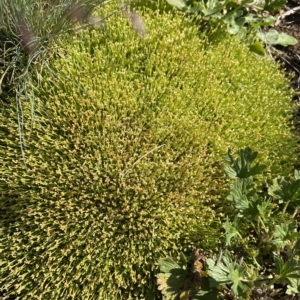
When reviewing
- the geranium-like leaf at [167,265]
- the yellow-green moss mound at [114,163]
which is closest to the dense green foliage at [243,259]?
the geranium-like leaf at [167,265]

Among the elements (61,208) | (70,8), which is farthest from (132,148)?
(70,8)

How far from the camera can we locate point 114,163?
98.4 inches

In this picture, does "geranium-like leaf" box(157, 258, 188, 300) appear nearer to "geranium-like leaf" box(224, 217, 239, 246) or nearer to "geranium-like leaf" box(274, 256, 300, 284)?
"geranium-like leaf" box(224, 217, 239, 246)

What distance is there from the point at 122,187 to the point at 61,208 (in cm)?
31

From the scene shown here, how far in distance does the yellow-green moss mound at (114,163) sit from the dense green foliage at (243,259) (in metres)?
0.13

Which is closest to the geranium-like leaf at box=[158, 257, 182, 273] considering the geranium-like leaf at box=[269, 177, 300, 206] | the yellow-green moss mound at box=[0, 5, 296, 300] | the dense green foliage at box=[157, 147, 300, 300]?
the dense green foliage at box=[157, 147, 300, 300]

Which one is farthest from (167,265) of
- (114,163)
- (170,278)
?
(114,163)

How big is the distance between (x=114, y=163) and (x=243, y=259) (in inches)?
31.2

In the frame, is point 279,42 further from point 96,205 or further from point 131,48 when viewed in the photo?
point 96,205

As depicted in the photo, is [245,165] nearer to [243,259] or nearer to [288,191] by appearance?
[288,191]

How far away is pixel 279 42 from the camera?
340cm

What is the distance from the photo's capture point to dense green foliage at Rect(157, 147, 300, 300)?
2.20 metres

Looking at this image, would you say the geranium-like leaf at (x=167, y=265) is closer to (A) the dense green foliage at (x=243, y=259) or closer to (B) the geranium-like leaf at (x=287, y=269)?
(A) the dense green foliage at (x=243, y=259)

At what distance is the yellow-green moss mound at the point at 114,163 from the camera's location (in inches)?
96.0
